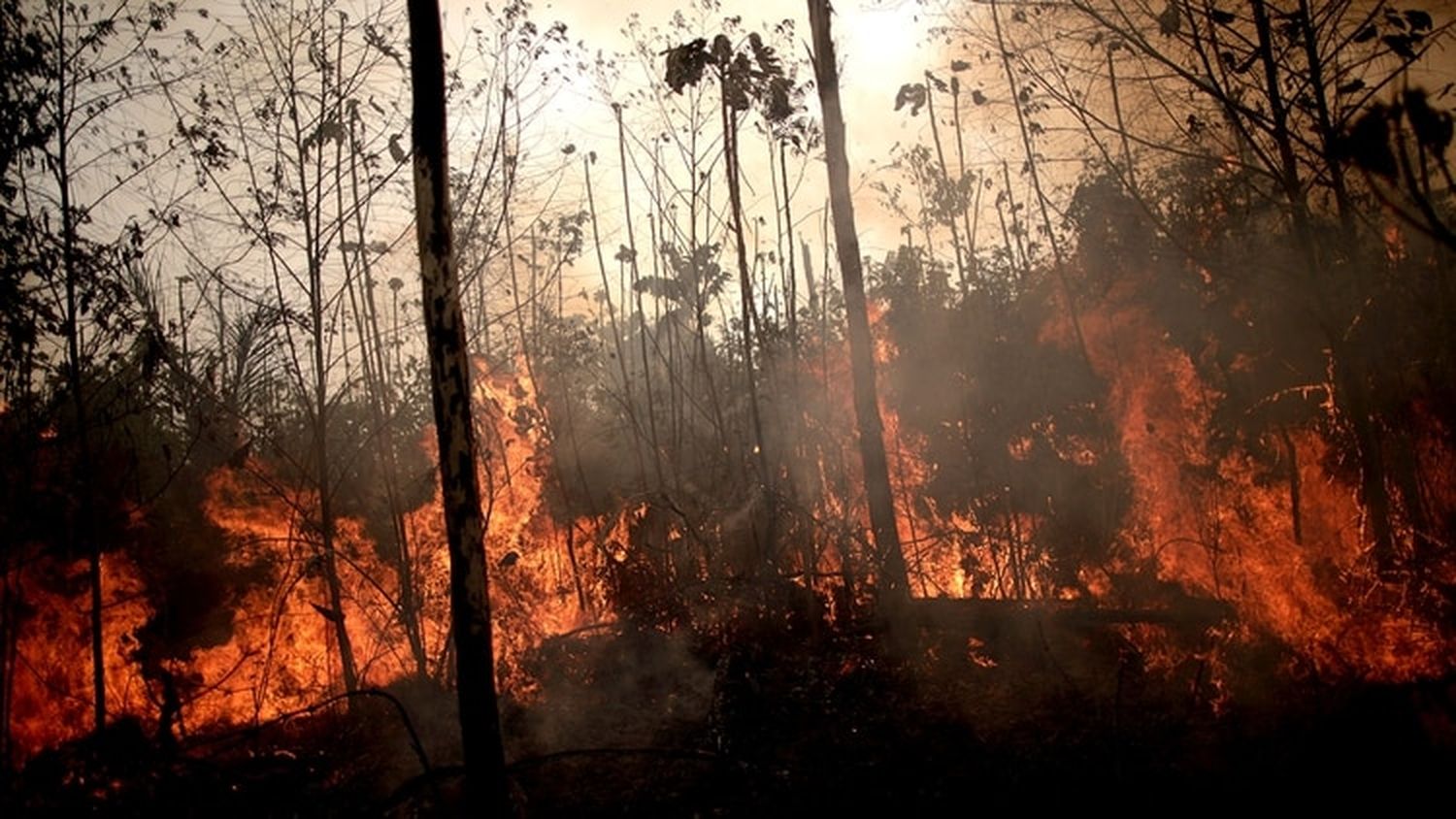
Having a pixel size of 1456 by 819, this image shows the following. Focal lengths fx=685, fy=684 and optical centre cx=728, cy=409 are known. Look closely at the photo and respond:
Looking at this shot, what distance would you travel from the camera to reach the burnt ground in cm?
540

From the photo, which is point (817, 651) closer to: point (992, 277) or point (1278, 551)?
point (1278, 551)

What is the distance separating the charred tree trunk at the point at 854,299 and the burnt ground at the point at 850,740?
1.48 metres

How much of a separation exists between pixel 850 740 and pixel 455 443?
5.28m

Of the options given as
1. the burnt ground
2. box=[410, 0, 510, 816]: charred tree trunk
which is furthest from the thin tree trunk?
box=[410, 0, 510, 816]: charred tree trunk

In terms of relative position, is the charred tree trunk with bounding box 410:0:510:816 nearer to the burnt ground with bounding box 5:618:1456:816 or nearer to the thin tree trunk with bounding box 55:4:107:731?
the burnt ground with bounding box 5:618:1456:816

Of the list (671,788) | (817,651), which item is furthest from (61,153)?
(817,651)

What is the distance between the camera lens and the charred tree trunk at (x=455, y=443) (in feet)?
14.3

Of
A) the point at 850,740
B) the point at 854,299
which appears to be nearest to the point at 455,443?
the point at 850,740

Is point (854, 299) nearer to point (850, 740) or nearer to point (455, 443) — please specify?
point (850, 740)

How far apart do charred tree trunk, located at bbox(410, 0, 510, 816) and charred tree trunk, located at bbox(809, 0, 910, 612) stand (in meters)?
6.16

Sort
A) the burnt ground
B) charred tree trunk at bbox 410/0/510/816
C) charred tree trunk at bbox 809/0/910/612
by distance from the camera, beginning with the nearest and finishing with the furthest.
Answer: charred tree trunk at bbox 410/0/510/816 → the burnt ground → charred tree trunk at bbox 809/0/910/612

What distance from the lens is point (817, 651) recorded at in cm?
934

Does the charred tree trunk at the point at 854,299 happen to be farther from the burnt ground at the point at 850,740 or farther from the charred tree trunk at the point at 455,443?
the charred tree trunk at the point at 455,443

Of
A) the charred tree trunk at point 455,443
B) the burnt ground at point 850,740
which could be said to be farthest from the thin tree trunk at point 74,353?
the charred tree trunk at point 455,443
